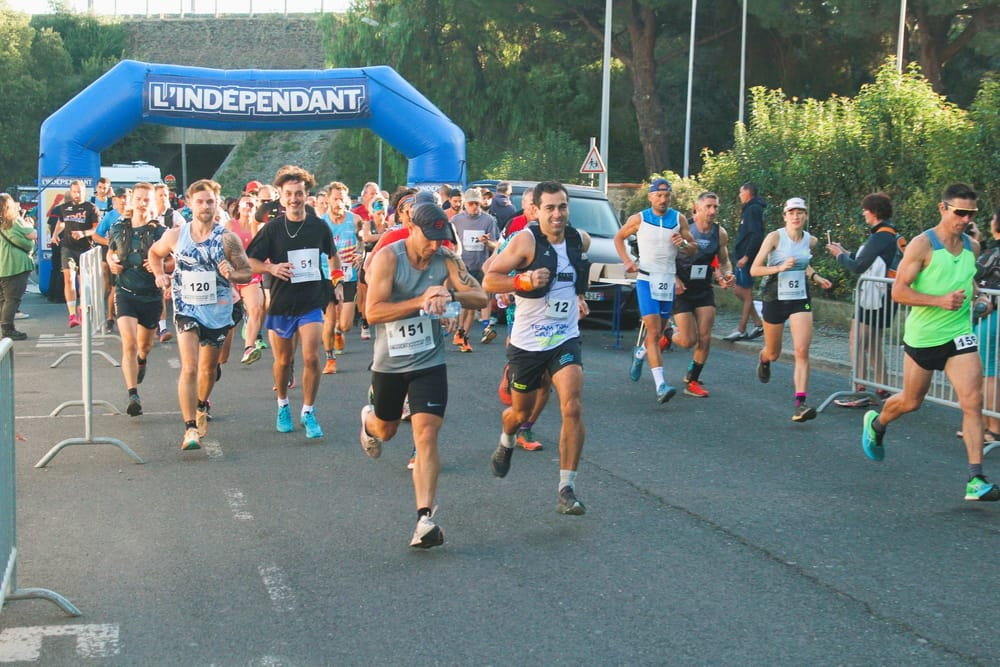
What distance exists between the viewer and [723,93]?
45.7 m

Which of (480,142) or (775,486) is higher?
(480,142)

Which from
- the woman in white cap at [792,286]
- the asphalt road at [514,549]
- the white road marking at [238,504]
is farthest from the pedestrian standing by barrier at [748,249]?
the white road marking at [238,504]

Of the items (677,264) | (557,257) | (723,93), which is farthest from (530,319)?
(723,93)

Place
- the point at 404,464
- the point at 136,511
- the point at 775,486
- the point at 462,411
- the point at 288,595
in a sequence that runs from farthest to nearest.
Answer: the point at 462,411
the point at 404,464
the point at 775,486
the point at 136,511
the point at 288,595

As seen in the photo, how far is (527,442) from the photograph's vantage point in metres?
9.19

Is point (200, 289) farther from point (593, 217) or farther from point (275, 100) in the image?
point (275, 100)

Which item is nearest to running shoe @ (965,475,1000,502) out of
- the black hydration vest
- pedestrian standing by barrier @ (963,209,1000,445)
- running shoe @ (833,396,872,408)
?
pedestrian standing by barrier @ (963,209,1000,445)

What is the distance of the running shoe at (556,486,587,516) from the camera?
23.1 feet

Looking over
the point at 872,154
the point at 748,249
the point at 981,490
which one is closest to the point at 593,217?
the point at 748,249

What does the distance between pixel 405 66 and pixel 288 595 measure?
4225cm

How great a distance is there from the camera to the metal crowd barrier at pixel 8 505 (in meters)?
5.21

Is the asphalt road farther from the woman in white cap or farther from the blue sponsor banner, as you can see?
the blue sponsor banner

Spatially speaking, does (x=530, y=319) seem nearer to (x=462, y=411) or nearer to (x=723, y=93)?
(x=462, y=411)

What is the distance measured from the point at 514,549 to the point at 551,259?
5.90 feet
